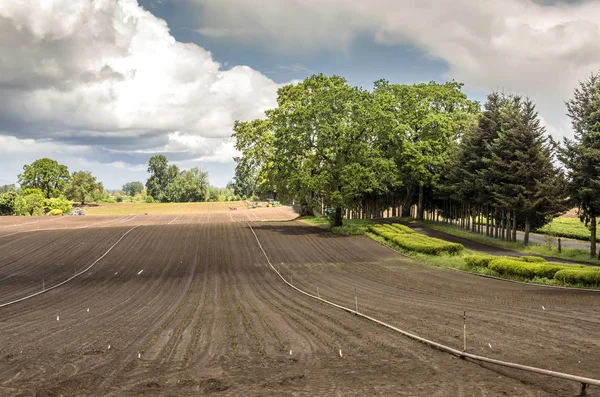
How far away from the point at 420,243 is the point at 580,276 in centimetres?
1756

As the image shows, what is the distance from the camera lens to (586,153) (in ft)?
117

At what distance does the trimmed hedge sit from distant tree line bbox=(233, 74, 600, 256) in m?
7.84

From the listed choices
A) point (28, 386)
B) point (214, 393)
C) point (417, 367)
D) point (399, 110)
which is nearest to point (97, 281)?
point (28, 386)

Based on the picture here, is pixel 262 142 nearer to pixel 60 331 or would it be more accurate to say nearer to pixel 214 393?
pixel 60 331

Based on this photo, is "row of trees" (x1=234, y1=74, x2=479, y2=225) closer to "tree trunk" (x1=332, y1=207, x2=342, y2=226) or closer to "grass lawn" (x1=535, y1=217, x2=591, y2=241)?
"tree trunk" (x1=332, y1=207, x2=342, y2=226)

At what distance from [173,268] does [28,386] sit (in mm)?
Answer: 25591

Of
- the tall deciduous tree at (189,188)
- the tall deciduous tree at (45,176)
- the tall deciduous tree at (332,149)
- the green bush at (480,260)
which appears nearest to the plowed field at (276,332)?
the green bush at (480,260)

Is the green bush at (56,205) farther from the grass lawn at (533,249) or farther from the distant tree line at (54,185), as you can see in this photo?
the grass lawn at (533,249)

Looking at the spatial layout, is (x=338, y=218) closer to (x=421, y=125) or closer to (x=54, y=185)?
(x=421, y=125)

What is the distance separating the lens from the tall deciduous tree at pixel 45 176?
131375 millimetres

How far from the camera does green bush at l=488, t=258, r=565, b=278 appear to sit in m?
28.5

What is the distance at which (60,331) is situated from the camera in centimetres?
1994

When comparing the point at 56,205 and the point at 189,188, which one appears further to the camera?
the point at 189,188

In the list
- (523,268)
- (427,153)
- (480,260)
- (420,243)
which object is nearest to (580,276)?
(523,268)
